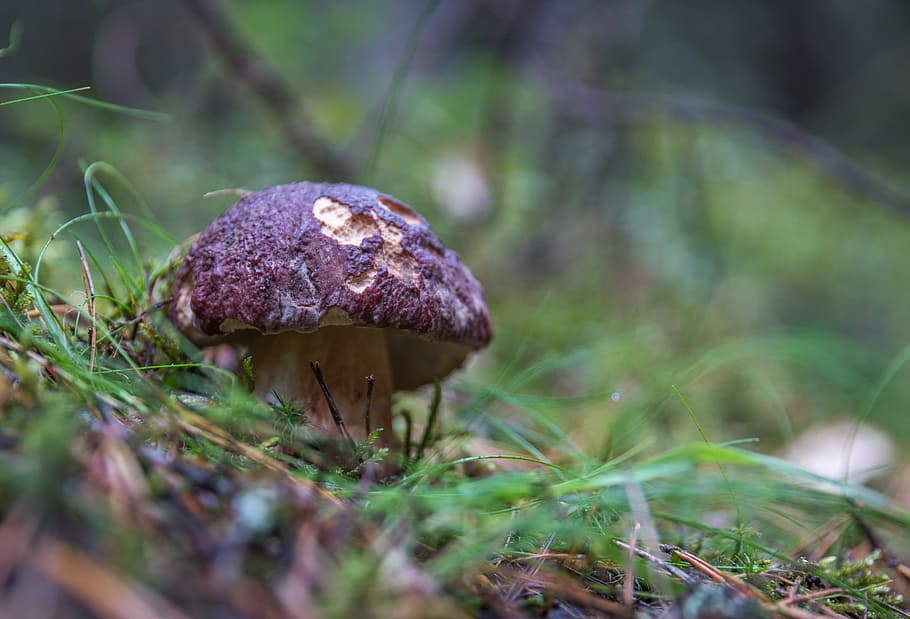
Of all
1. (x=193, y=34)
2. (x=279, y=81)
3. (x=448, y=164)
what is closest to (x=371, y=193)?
(x=279, y=81)

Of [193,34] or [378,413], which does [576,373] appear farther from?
[193,34]

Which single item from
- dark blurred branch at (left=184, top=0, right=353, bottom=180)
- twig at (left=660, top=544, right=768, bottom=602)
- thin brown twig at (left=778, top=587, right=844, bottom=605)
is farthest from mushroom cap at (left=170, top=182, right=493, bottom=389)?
dark blurred branch at (left=184, top=0, right=353, bottom=180)

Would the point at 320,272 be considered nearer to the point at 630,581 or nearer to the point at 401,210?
the point at 401,210

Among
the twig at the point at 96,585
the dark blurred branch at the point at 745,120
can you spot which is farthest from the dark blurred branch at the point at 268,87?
the twig at the point at 96,585

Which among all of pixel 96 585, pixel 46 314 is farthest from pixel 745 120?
pixel 96 585

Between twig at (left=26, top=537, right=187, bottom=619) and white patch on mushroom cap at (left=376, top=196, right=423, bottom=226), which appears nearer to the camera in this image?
twig at (left=26, top=537, right=187, bottom=619)

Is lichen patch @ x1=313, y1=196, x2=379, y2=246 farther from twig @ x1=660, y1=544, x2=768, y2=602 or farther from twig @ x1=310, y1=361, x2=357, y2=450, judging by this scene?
twig @ x1=660, y1=544, x2=768, y2=602
